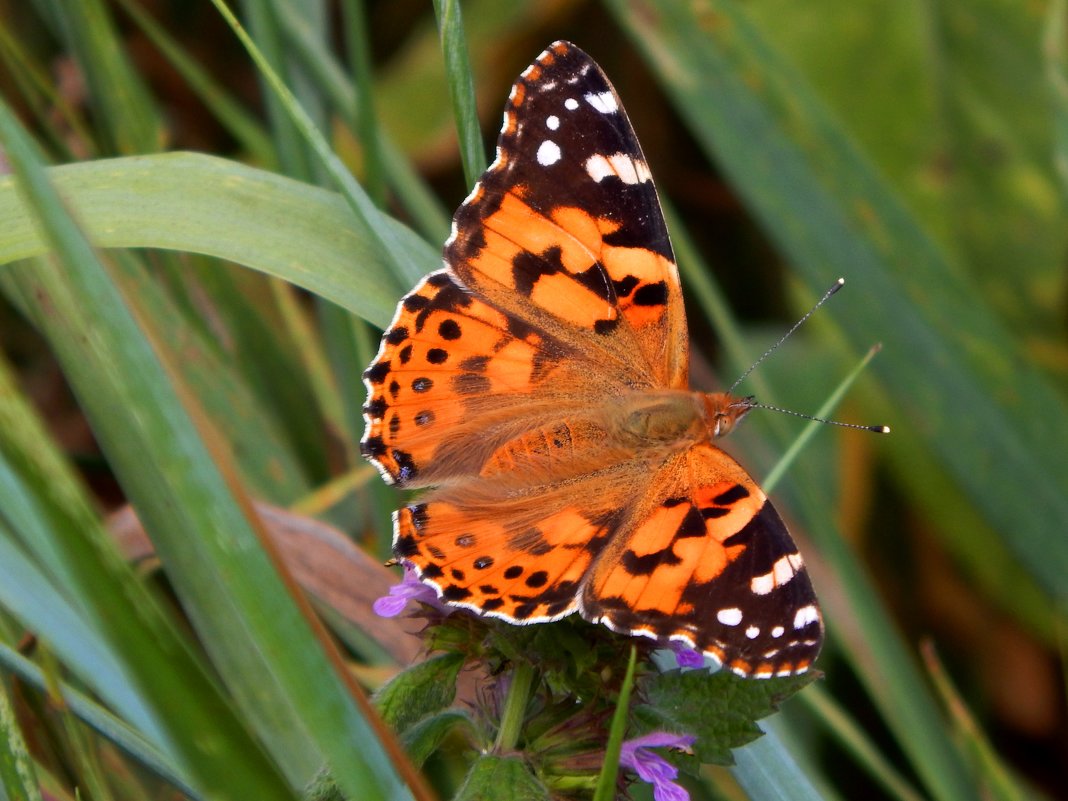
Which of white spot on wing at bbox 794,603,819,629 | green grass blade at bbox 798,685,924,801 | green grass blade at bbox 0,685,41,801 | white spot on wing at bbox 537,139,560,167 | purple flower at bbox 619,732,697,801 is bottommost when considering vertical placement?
green grass blade at bbox 798,685,924,801

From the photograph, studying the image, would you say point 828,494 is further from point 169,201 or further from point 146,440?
point 146,440

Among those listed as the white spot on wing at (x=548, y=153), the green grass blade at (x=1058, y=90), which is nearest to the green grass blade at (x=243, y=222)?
the white spot on wing at (x=548, y=153)

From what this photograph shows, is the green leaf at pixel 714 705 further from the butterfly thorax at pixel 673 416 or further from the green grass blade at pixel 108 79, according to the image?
the green grass blade at pixel 108 79

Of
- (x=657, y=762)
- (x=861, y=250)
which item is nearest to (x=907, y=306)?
(x=861, y=250)

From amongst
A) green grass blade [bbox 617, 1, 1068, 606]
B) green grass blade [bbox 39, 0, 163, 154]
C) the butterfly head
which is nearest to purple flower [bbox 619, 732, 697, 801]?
the butterfly head

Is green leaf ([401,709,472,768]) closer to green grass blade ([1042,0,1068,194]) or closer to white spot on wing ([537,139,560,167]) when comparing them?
white spot on wing ([537,139,560,167])

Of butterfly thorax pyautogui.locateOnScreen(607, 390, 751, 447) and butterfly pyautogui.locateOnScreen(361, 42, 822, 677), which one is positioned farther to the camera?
butterfly thorax pyautogui.locateOnScreen(607, 390, 751, 447)

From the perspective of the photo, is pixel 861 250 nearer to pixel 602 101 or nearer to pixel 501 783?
pixel 602 101
